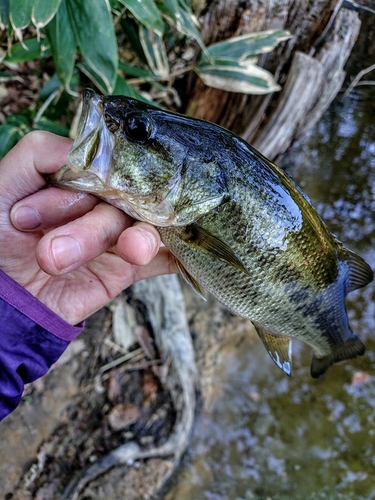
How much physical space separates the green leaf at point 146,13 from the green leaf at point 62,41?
0.28m

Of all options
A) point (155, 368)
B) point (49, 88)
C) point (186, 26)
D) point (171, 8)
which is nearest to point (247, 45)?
point (186, 26)

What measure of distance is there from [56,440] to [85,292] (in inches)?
54.3

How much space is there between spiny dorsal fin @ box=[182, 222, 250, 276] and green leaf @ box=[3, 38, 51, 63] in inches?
54.3

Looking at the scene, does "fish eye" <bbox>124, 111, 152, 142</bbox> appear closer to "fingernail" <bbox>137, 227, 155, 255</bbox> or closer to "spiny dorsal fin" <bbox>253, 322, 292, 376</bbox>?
"fingernail" <bbox>137, 227, 155, 255</bbox>

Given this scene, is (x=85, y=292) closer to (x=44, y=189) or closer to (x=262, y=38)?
(x=44, y=189)

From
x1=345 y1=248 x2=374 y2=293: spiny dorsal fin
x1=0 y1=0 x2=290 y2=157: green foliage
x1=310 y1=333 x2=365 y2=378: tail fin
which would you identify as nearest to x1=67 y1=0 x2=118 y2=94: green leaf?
x1=0 y1=0 x2=290 y2=157: green foliage

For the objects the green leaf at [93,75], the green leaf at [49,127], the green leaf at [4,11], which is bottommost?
the green leaf at [49,127]

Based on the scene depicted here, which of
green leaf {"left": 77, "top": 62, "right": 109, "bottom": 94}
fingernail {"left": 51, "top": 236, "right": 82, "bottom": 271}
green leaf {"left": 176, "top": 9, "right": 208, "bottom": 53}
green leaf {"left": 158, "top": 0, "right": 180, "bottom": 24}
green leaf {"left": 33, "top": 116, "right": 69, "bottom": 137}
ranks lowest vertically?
green leaf {"left": 33, "top": 116, "right": 69, "bottom": 137}

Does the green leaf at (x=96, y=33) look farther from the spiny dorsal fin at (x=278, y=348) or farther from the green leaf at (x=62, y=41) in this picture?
the spiny dorsal fin at (x=278, y=348)

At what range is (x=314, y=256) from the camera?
1412 millimetres

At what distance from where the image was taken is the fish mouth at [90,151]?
3.83ft

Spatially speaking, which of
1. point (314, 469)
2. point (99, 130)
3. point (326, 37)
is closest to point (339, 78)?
point (326, 37)

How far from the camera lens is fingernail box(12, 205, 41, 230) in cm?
125

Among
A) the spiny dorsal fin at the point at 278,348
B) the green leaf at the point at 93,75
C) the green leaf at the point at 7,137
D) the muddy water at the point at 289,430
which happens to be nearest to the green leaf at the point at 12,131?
the green leaf at the point at 7,137
